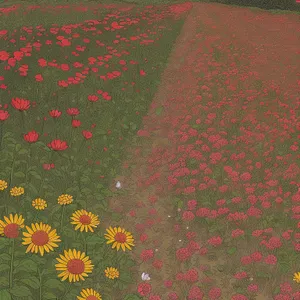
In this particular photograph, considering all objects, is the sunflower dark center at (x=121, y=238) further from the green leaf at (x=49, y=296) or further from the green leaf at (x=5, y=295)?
the green leaf at (x=5, y=295)

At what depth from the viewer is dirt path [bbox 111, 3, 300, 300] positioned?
5.29 metres

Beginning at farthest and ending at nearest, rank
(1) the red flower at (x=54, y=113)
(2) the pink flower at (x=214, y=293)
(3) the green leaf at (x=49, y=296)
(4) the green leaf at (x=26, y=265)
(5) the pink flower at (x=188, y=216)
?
(5) the pink flower at (x=188, y=216) → (1) the red flower at (x=54, y=113) → (2) the pink flower at (x=214, y=293) → (3) the green leaf at (x=49, y=296) → (4) the green leaf at (x=26, y=265)

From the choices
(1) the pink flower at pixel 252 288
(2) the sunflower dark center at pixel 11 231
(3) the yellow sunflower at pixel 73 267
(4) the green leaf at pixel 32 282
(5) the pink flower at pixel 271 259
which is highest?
(2) the sunflower dark center at pixel 11 231

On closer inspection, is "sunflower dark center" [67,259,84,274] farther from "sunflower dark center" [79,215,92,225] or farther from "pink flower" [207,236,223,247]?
"pink flower" [207,236,223,247]

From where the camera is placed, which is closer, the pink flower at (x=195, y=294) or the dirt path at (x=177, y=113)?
the pink flower at (x=195, y=294)

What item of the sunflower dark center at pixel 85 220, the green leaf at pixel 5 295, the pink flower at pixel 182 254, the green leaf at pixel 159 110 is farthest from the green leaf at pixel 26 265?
the green leaf at pixel 159 110

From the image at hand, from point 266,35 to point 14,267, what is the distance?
9695 mm

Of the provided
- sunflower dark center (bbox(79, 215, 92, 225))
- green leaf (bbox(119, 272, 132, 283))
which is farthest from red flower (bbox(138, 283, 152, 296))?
sunflower dark center (bbox(79, 215, 92, 225))

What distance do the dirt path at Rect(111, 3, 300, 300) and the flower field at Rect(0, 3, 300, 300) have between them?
24 millimetres

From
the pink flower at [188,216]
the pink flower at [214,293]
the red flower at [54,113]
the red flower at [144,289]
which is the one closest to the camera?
the red flower at [144,289]

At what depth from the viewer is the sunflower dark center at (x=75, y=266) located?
3584 millimetres

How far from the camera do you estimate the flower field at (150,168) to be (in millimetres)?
4684

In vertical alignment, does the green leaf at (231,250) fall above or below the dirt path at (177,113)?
above

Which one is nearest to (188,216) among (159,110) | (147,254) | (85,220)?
(147,254)
